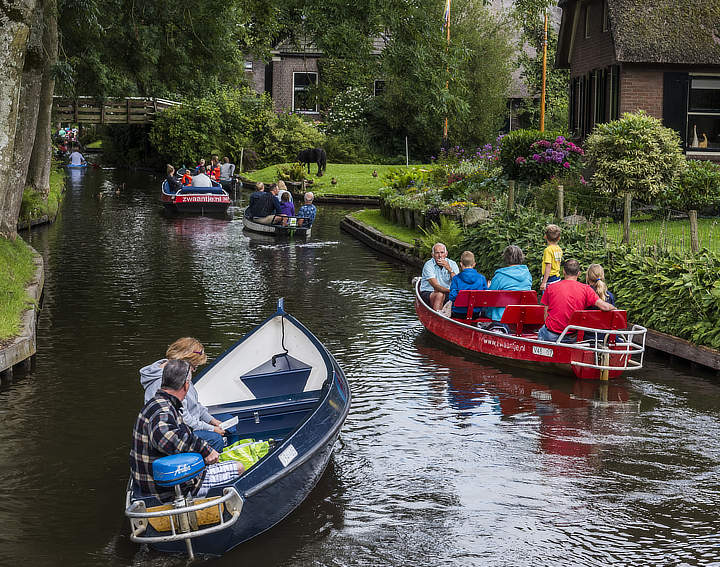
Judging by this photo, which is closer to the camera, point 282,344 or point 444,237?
point 282,344

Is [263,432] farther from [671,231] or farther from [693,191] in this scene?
[693,191]

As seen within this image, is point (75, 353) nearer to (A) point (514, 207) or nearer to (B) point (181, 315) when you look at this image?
(B) point (181, 315)

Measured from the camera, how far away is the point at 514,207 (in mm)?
22031

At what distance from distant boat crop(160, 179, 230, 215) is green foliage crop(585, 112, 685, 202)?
50.7 feet

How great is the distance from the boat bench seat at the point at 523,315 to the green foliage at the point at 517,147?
44.4ft

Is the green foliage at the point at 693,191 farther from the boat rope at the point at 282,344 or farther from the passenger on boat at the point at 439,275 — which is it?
the boat rope at the point at 282,344

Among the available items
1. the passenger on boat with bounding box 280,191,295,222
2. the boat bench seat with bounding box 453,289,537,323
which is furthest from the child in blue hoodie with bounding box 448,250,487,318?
the passenger on boat with bounding box 280,191,295,222

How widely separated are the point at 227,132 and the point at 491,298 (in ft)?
137

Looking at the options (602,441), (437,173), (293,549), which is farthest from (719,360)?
(437,173)

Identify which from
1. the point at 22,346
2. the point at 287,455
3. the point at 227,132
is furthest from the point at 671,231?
the point at 227,132

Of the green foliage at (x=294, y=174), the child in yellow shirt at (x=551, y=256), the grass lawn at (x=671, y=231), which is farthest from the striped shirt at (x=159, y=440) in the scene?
the green foliage at (x=294, y=174)

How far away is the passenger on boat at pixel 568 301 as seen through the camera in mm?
12852

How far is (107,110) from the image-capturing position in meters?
52.1

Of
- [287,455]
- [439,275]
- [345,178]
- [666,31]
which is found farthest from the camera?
[345,178]
